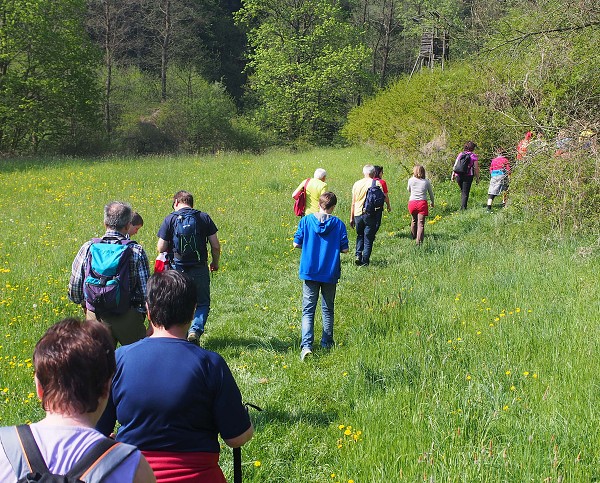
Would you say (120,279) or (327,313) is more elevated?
(120,279)

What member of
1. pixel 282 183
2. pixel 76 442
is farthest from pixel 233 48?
pixel 76 442

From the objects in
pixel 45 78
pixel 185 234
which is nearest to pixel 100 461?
pixel 185 234

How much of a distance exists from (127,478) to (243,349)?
15.3 ft

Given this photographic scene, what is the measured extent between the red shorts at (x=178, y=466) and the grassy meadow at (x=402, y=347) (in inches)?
56.8

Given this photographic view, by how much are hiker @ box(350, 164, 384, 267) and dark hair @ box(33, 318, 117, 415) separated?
8192mm

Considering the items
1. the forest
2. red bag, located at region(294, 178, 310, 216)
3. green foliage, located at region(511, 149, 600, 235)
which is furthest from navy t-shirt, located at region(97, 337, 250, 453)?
the forest

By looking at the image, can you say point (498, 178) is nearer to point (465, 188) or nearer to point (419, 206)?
point (465, 188)

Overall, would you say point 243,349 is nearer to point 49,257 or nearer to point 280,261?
point 280,261

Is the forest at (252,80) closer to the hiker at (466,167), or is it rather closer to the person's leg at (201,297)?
the hiker at (466,167)

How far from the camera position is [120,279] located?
14.7 ft

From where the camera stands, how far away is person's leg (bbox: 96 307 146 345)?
4.63 metres

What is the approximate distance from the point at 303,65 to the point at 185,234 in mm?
37454

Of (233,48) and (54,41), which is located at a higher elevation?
(233,48)

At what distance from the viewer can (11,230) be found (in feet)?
41.7
